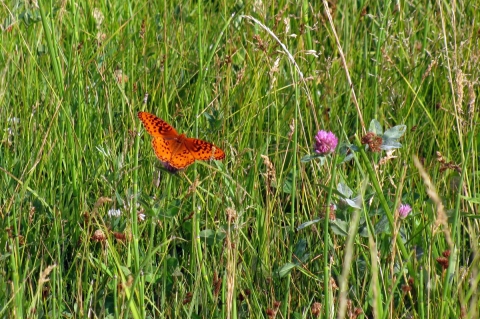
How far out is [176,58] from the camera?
2.94 metres

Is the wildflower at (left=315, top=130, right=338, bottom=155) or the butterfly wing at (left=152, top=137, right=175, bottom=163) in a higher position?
the wildflower at (left=315, top=130, right=338, bottom=155)

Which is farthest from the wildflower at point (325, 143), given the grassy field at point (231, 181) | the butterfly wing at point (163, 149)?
the butterfly wing at point (163, 149)

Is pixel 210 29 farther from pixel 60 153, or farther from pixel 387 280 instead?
pixel 387 280

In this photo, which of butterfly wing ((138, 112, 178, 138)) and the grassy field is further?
butterfly wing ((138, 112, 178, 138))

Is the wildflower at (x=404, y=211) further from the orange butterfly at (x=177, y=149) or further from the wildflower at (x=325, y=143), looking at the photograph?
the orange butterfly at (x=177, y=149)

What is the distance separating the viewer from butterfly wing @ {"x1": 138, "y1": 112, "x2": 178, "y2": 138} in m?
2.11

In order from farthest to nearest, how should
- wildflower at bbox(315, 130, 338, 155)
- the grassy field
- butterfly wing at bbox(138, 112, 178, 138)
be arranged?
1. butterfly wing at bbox(138, 112, 178, 138)
2. wildflower at bbox(315, 130, 338, 155)
3. the grassy field

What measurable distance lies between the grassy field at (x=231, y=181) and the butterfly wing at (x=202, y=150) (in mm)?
83

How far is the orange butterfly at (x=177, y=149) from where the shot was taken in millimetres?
1938

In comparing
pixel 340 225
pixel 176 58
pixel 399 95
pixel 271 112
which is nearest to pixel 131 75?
pixel 176 58

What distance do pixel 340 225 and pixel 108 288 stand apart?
1.93ft

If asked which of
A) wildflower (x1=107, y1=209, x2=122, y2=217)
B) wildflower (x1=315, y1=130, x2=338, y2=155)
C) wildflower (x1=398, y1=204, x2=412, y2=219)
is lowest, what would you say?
wildflower (x1=107, y1=209, x2=122, y2=217)

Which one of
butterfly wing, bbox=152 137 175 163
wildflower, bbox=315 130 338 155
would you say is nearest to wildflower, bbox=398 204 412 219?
wildflower, bbox=315 130 338 155

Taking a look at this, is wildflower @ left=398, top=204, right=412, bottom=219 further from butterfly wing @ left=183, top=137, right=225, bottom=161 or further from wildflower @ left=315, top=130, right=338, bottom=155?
butterfly wing @ left=183, top=137, right=225, bottom=161
